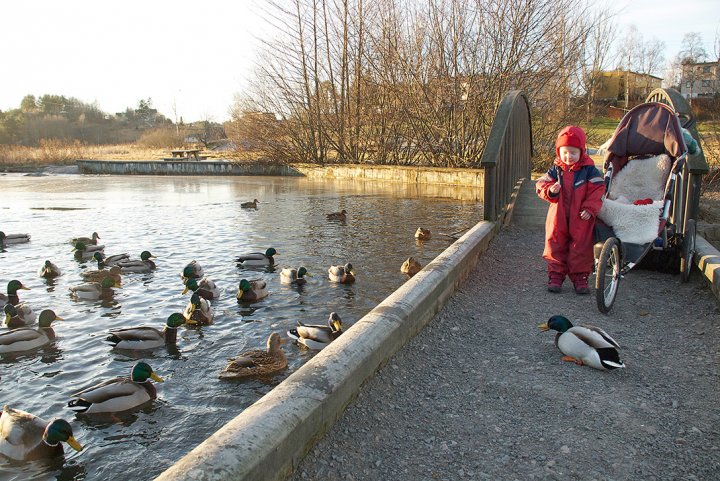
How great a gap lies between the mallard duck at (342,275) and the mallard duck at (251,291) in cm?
107

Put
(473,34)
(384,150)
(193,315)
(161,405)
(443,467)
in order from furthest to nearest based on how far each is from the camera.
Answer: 1. (384,150)
2. (473,34)
3. (193,315)
4. (161,405)
5. (443,467)

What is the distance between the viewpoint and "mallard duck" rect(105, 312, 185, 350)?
5.98 meters

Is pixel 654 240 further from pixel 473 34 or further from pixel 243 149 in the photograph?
pixel 243 149

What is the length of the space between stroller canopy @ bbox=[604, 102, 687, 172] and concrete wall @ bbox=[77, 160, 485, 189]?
1392cm

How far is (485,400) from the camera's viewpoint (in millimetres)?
3725

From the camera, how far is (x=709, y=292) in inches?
235

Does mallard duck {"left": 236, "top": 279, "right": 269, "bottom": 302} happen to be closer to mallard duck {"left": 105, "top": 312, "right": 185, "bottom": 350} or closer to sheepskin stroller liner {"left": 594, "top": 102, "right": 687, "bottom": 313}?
mallard duck {"left": 105, "top": 312, "right": 185, "bottom": 350}

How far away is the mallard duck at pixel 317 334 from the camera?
19.2 ft

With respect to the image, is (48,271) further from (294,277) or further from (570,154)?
(570,154)

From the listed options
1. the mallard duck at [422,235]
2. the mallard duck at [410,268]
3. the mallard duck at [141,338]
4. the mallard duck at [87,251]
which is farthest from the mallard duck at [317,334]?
the mallard duck at [87,251]

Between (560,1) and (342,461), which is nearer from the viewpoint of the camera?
(342,461)

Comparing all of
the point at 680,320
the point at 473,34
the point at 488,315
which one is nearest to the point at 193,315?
the point at 488,315

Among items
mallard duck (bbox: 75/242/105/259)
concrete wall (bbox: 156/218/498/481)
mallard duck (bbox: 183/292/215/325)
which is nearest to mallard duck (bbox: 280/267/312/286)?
mallard duck (bbox: 183/292/215/325)

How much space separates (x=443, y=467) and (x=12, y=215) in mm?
17314
